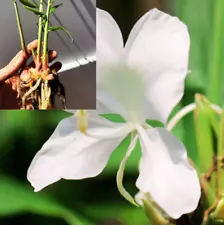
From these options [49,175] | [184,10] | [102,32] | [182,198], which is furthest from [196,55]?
[49,175]

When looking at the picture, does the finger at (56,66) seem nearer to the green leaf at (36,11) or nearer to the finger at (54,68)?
the finger at (54,68)

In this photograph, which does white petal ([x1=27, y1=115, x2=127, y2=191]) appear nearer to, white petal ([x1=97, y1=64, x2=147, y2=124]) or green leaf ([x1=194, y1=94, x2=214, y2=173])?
white petal ([x1=97, y1=64, x2=147, y2=124])

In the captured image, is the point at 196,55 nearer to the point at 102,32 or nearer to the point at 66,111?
the point at 102,32

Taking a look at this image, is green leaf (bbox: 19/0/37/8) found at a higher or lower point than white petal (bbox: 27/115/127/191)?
higher

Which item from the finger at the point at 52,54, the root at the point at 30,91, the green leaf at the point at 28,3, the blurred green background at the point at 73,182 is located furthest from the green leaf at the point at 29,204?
the green leaf at the point at 28,3

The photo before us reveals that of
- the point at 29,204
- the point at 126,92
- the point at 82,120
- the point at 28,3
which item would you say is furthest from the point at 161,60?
the point at 29,204

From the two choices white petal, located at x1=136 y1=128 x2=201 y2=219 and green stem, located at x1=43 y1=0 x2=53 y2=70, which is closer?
white petal, located at x1=136 y1=128 x2=201 y2=219

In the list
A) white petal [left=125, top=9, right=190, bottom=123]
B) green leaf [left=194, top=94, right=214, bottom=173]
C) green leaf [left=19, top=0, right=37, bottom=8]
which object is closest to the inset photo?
green leaf [left=19, top=0, right=37, bottom=8]
